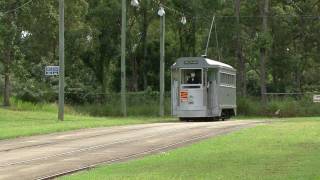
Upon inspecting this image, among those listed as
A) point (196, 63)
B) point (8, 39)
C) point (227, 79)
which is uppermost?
point (8, 39)

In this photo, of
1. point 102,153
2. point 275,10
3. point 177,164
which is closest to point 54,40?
point 275,10

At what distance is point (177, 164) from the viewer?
15250 millimetres

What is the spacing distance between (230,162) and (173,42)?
55.3 meters

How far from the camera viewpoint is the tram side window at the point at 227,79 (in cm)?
3956

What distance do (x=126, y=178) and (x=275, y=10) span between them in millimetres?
49022

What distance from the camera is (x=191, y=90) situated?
3791 cm

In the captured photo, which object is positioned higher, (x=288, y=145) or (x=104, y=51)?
(x=104, y=51)

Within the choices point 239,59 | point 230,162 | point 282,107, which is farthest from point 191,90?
point 239,59

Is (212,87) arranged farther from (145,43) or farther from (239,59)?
(145,43)

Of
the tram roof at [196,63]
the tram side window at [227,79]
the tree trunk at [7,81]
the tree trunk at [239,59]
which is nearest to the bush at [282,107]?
the tram side window at [227,79]

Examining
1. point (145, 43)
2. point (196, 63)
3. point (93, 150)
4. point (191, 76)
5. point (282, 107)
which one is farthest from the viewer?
point (145, 43)

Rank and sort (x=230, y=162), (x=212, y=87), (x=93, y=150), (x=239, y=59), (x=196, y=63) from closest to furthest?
1. (x=230, y=162)
2. (x=93, y=150)
3. (x=196, y=63)
4. (x=212, y=87)
5. (x=239, y=59)

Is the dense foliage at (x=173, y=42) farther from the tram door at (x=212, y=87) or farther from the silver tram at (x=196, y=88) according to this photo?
the tram door at (x=212, y=87)

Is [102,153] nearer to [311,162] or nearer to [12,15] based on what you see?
[311,162]
